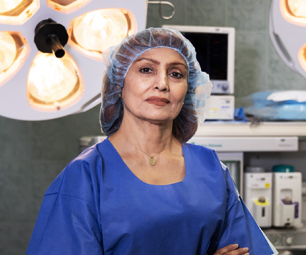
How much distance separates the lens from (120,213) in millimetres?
970

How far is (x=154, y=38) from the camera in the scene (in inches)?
43.5

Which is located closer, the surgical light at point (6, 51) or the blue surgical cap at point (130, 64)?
the surgical light at point (6, 51)

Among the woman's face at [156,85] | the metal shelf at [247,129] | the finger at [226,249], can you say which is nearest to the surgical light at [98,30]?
the woman's face at [156,85]

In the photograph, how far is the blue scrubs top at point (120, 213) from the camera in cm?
95

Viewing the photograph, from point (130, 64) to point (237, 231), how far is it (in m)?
0.70

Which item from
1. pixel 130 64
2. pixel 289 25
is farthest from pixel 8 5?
pixel 289 25

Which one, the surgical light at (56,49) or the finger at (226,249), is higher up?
the surgical light at (56,49)

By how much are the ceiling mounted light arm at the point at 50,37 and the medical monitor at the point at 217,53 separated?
1337 millimetres

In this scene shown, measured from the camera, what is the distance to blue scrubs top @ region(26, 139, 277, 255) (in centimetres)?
95

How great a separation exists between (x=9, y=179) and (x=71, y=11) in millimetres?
1945

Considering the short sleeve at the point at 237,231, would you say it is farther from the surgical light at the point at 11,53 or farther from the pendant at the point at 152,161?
the surgical light at the point at 11,53

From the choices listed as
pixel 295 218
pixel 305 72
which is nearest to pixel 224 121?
pixel 295 218

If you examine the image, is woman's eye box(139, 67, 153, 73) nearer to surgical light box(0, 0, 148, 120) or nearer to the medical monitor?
surgical light box(0, 0, 148, 120)

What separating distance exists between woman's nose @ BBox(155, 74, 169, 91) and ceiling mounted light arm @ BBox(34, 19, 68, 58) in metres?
0.31
